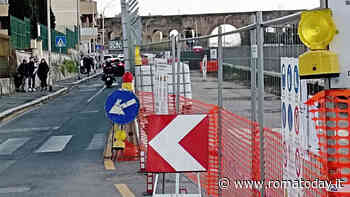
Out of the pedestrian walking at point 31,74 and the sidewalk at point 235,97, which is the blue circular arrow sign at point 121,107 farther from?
the pedestrian walking at point 31,74

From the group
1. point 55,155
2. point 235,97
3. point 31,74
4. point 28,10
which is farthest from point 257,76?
point 28,10

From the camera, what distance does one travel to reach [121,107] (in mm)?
12711

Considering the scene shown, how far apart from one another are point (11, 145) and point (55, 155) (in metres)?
2.56

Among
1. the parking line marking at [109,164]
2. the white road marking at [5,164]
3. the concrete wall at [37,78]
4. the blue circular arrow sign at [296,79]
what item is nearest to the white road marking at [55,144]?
the white road marking at [5,164]

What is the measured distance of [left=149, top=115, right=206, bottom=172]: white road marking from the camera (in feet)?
23.8

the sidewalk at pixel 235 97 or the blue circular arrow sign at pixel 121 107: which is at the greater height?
the sidewalk at pixel 235 97

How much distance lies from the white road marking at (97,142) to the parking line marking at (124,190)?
192 inches

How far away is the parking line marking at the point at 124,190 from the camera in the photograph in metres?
10.4

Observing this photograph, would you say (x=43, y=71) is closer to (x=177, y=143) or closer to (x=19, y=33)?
(x=19, y=33)

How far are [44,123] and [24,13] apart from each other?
31823 mm

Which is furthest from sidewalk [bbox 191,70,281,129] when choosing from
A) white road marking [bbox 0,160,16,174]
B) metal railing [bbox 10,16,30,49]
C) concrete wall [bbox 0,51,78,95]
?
metal railing [bbox 10,16,30,49]

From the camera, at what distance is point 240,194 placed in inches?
271

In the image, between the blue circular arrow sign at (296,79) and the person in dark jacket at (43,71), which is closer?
the blue circular arrow sign at (296,79)

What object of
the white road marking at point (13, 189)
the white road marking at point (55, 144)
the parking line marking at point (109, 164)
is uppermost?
the white road marking at point (55, 144)
